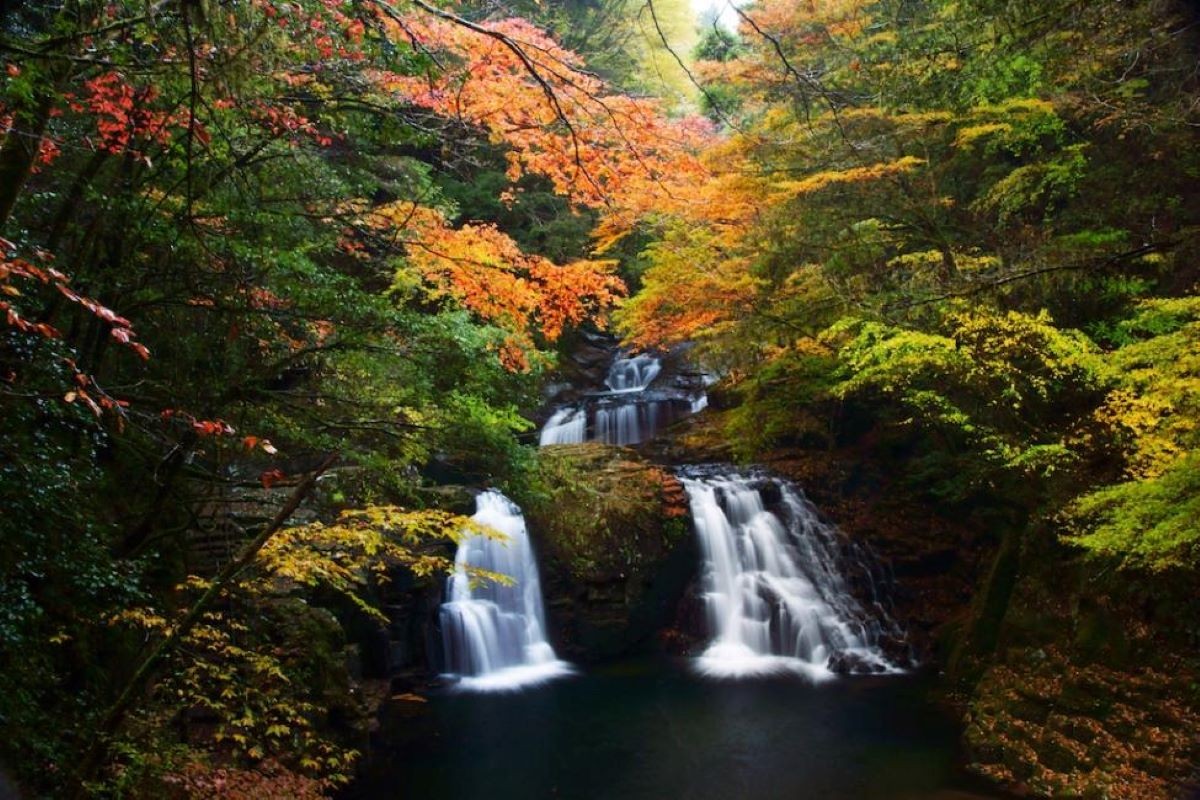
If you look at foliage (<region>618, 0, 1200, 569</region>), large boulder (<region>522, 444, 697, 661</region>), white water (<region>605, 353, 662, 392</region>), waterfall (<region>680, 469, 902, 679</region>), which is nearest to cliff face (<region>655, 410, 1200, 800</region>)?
foliage (<region>618, 0, 1200, 569</region>)

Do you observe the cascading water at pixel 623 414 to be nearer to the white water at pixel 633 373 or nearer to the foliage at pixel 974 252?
the white water at pixel 633 373

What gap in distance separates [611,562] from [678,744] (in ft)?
12.6

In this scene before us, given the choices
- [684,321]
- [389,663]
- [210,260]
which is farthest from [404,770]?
[684,321]

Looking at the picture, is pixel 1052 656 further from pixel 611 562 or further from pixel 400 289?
pixel 400 289

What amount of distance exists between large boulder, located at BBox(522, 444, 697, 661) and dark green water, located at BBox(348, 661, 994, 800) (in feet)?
3.72

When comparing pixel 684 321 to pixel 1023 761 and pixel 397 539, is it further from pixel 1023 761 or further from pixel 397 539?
pixel 1023 761

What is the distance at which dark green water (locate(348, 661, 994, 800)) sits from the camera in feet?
25.3

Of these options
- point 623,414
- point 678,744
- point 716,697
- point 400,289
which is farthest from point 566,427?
point 400,289

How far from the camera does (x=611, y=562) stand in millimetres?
12266

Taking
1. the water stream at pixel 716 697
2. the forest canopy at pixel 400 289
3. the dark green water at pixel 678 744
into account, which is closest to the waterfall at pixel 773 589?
the water stream at pixel 716 697

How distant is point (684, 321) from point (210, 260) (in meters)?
7.83

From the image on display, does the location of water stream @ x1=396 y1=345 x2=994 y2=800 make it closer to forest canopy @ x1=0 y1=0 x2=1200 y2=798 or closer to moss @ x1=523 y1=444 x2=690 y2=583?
moss @ x1=523 y1=444 x2=690 y2=583

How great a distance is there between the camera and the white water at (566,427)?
17875 mm

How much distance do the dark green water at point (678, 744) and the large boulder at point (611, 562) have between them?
1135mm
